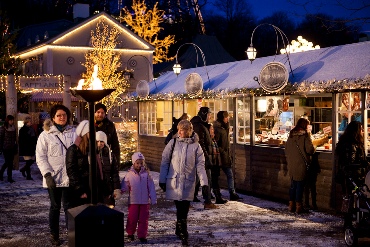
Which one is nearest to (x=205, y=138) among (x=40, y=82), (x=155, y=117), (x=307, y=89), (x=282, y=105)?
(x=307, y=89)

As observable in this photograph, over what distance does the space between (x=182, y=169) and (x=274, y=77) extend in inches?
150

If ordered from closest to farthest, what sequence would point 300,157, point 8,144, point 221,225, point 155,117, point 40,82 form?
point 221,225 → point 300,157 → point 8,144 → point 155,117 → point 40,82

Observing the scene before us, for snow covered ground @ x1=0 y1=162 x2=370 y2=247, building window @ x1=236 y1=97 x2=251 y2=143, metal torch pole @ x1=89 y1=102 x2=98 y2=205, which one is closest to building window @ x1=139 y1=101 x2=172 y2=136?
building window @ x1=236 y1=97 x2=251 y2=143

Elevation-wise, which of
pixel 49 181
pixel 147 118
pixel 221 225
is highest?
pixel 147 118

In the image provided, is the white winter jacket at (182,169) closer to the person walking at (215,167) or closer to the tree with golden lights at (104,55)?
the person walking at (215,167)

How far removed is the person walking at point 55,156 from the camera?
7.79 meters

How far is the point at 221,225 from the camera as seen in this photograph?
367 inches

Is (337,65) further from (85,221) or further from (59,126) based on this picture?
(85,221)

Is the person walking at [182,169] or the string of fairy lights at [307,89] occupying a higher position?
the string of fairy lights at [307,89]

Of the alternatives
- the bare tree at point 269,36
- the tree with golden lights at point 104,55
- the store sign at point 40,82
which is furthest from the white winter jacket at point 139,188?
the bare tree at point 269,36

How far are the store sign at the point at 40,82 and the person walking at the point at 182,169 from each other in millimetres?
11907

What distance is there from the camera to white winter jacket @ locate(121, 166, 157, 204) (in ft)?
27.0

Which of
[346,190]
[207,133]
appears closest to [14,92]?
[207,133]

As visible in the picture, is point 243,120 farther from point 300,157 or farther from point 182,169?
point 182,169
